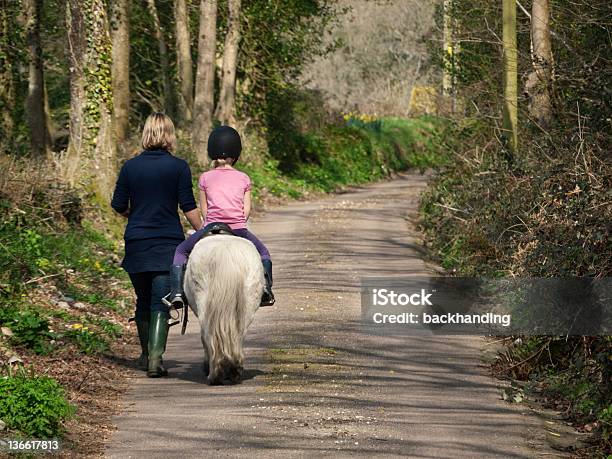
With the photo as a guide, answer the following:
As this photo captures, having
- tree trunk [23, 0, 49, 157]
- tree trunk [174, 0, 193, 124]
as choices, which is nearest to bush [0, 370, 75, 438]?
tree trunk [23, 0, 49, 157]

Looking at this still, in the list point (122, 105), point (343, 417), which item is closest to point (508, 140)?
point (122, 105)

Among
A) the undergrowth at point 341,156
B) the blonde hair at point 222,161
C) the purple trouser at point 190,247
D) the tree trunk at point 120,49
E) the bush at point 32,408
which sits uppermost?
the tree trunk at point 120,49

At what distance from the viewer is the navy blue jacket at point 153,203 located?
10891 millimetres

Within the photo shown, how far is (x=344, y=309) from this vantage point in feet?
49.1

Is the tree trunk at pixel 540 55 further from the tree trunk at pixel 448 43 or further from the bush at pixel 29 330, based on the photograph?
the bush at pixel 29 330

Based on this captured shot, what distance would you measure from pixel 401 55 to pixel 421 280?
6463cm

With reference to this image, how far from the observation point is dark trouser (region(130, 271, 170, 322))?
10.9 metres

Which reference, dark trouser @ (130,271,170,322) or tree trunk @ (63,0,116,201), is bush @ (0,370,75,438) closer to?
dark trouser @ (130,271,170,322)

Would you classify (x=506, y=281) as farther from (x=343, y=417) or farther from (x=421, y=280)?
(x=343, y=417)

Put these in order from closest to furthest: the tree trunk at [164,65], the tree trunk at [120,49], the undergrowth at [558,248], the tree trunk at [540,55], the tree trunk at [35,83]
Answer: the undergrowth at [558,248], the tree trunk at [540,55], the tree trunk at [120,49], the tree trunk at [35,83], the tree trunk at [164,65]

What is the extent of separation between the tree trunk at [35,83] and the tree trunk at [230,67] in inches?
257

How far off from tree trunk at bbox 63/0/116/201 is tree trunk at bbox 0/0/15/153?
28.3 ft

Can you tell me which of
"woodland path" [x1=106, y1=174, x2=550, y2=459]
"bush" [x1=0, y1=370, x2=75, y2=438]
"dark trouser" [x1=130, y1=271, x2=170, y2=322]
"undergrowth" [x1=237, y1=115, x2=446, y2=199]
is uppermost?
"dark trouser" [x1=130, y1=271, x2=170, y2=322]

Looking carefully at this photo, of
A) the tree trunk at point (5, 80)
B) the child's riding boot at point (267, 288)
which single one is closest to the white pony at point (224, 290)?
the child's riding boot at point (267, 288)
